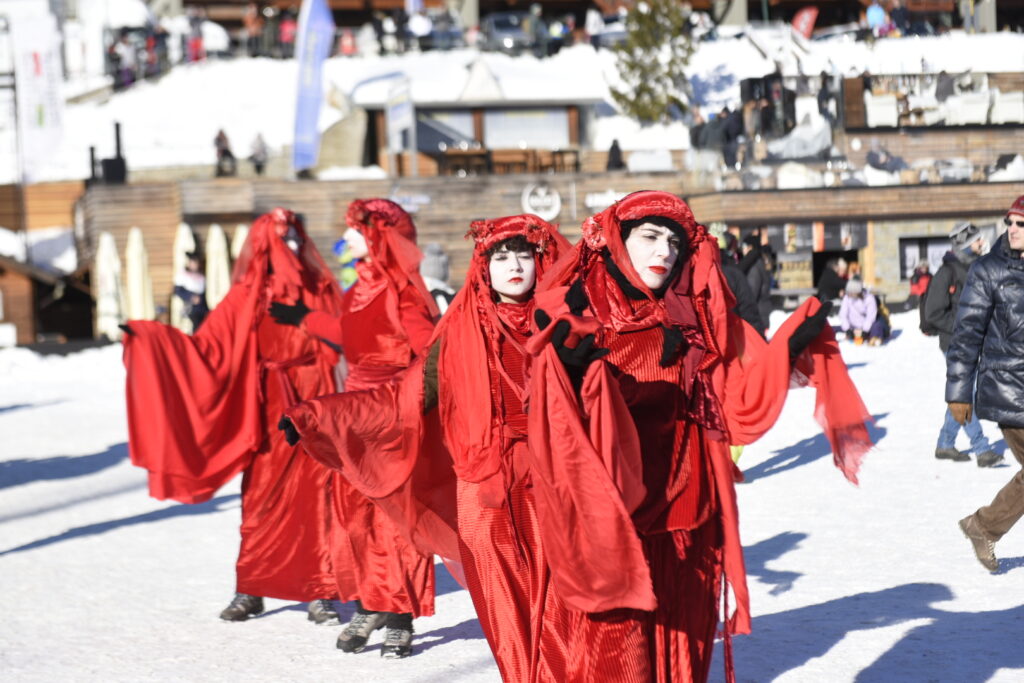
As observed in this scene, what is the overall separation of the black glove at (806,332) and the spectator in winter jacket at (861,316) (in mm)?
14733

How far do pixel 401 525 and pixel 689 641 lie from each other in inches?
72.8

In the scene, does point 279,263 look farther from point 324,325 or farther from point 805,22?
point 805,22

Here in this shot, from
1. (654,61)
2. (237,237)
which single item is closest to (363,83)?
(654,61)

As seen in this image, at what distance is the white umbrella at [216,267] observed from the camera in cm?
2714

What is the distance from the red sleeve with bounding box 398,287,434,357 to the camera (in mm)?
6011

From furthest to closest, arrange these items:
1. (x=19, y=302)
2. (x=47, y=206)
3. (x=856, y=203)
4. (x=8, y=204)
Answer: (x=8, y=204), (x=47, y=206), (x=19, y=302), (x=856, y=203)

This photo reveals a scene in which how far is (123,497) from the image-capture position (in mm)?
10883

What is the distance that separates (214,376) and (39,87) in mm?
28253

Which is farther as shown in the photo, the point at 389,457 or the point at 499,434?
the point at 389,457

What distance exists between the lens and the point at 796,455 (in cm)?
1085

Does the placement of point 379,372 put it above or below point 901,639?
above

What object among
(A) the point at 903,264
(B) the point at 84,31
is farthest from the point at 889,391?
(B) the point at 84,31

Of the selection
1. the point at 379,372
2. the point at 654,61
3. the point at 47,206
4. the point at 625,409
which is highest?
the point at 654,61

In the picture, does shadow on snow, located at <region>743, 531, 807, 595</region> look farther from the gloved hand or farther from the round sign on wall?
the round sign on wall
